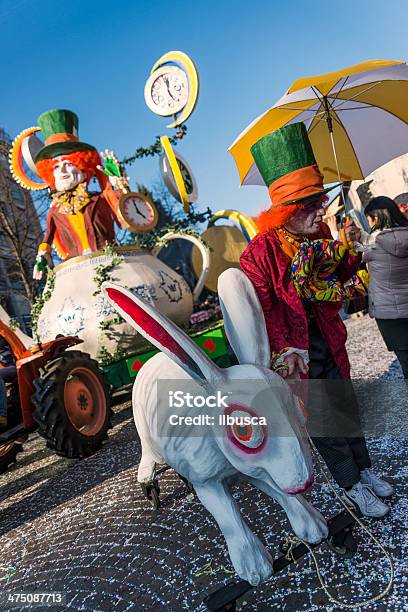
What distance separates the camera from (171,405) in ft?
4.97

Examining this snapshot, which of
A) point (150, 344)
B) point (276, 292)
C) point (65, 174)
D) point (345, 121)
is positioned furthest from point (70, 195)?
point (276, 292)

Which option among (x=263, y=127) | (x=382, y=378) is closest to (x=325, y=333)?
(x=263, y=127)

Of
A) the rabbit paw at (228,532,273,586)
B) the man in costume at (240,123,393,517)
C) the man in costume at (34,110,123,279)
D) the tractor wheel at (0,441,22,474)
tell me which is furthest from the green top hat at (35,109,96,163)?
the rabbit paw at (228,532,273,586)

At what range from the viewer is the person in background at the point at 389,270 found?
9.03 feet

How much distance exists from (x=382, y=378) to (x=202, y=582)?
3006 millimetres

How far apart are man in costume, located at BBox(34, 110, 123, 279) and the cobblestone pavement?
2702mm

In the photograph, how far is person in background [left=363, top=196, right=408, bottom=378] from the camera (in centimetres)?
275

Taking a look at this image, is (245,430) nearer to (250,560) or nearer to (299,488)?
(299,488)

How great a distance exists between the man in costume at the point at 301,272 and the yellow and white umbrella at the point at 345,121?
1258mm

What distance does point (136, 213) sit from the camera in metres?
5.20

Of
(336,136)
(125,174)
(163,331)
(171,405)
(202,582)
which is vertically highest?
(125,174)

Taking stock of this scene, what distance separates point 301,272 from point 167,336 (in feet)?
2.10

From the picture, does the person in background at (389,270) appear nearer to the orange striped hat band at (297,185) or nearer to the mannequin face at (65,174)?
the orange striped hat band at (297,185)

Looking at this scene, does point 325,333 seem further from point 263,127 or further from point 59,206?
point 59,206
